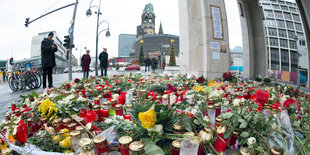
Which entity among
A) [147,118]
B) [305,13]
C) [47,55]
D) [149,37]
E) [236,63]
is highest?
[149,37]

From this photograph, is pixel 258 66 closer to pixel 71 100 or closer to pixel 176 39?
pixel 71 100

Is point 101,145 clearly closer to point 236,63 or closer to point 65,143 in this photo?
point 65,143

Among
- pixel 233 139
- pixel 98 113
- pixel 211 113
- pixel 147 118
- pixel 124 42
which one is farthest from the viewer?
pixel 124 42

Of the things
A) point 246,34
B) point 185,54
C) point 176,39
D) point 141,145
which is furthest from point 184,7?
point 176,39

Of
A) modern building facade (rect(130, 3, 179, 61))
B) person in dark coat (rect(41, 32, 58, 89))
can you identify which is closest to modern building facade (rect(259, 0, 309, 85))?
modern building facade (rect(130, 3, 179, 61))

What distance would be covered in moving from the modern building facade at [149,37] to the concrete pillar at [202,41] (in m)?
71.8

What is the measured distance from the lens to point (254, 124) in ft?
2.96

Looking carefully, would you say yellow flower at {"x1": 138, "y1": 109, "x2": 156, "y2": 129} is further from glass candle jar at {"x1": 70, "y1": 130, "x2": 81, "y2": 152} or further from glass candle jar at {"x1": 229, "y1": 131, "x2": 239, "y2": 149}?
glass candle jar at {"x1": 229, "y1": 131, "x2": 239, "y2": 149}

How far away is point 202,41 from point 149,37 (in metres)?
→ 76.8

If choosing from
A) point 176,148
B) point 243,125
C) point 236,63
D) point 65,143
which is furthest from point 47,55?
point 236,63

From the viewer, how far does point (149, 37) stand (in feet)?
266

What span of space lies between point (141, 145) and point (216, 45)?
6.77m

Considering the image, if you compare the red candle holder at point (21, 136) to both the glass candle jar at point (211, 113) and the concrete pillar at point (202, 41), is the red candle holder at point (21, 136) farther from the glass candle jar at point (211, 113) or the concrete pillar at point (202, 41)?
the concrete pillar at point (202, 41)

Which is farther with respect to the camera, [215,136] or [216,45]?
[216,45]
